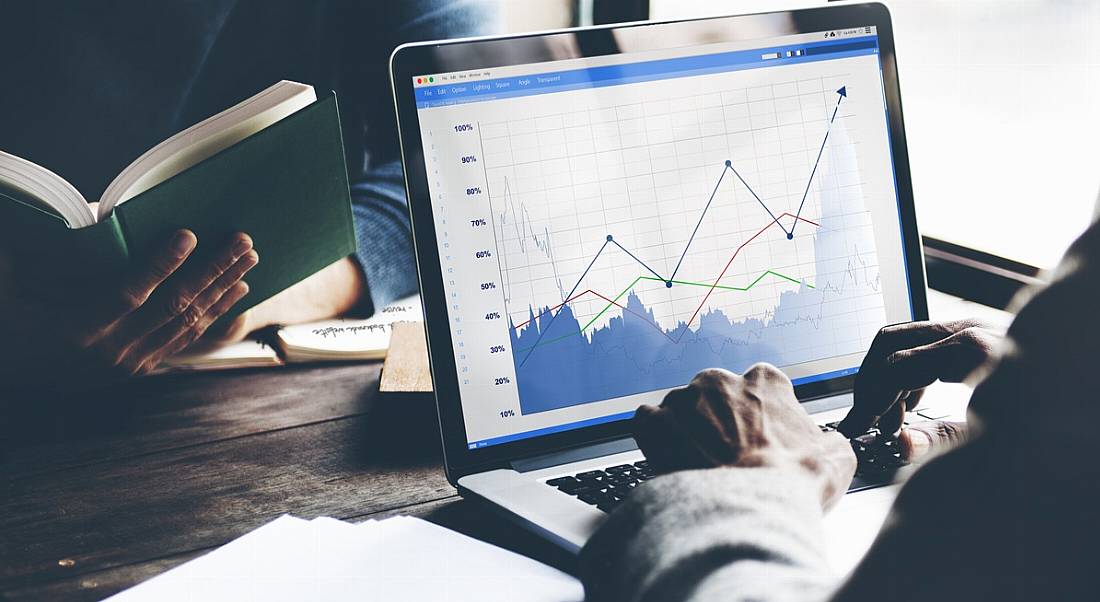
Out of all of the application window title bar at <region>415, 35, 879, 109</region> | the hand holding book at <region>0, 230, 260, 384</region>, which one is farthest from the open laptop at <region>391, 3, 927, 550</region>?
the hand holding book at <region>0, 230, 260, 384</region>

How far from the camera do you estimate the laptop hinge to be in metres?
0.73

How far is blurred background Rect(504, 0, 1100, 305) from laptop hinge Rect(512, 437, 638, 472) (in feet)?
2.06

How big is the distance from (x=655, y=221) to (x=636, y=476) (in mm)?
239

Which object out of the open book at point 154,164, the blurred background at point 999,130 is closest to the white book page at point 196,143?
the open book at point 154,164

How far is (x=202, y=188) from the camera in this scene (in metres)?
0.82

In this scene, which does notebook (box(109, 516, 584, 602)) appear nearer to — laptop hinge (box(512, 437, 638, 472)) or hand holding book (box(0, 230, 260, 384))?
laptop hinge (box(512, 437, 638, 472))

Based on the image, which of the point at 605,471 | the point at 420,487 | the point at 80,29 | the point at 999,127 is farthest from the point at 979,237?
the point at 80,29

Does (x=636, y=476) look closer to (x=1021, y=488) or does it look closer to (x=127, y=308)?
(x=1021, y=488)

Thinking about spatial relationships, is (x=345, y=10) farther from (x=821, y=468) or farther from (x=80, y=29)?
(x=821, y=468)

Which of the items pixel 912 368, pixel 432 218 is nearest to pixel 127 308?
pixel 432 218

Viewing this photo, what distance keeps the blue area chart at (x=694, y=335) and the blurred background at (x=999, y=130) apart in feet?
1.23

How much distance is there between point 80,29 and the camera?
1.41 metres

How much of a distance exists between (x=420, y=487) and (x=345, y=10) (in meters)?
0.94

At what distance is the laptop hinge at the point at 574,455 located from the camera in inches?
28.9
